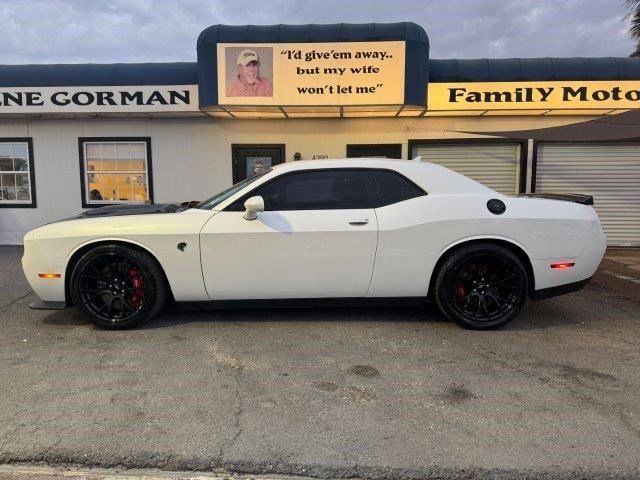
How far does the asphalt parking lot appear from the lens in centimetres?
270

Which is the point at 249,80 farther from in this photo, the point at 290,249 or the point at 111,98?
the point at 290,249

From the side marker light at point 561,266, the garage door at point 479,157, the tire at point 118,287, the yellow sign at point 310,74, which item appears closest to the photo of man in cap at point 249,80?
the yellow sign at point 310,74

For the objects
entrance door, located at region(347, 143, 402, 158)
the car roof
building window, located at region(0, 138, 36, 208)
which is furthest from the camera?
building window, located at region(0, 138, 36, 208)

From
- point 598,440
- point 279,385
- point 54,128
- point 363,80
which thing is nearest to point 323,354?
point 279,385

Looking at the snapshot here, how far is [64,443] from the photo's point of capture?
2.82 m

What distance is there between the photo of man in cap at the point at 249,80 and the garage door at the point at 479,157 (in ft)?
11.0

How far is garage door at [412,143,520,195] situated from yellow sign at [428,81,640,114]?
3.47 ft

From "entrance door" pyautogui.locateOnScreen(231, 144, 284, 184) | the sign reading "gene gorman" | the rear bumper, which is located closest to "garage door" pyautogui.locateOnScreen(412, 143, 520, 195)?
"entrance door" pyautogui.locateOnScreen(231, 144, 284, 184)

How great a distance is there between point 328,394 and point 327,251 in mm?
1512

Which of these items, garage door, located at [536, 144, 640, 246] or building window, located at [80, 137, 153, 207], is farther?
building window, located at [80, 137, 153, 207]

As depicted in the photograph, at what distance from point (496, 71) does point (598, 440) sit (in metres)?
7.76

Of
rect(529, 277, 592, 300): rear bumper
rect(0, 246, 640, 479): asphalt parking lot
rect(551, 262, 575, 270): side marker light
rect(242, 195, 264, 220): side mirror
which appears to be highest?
rect(242, 195, 264, 220): side mirror

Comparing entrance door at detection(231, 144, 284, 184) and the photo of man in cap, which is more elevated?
the photo of man in cap

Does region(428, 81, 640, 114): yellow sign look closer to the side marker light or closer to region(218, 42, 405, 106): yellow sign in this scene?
region(218, 42, 405, 106): yellow sign
